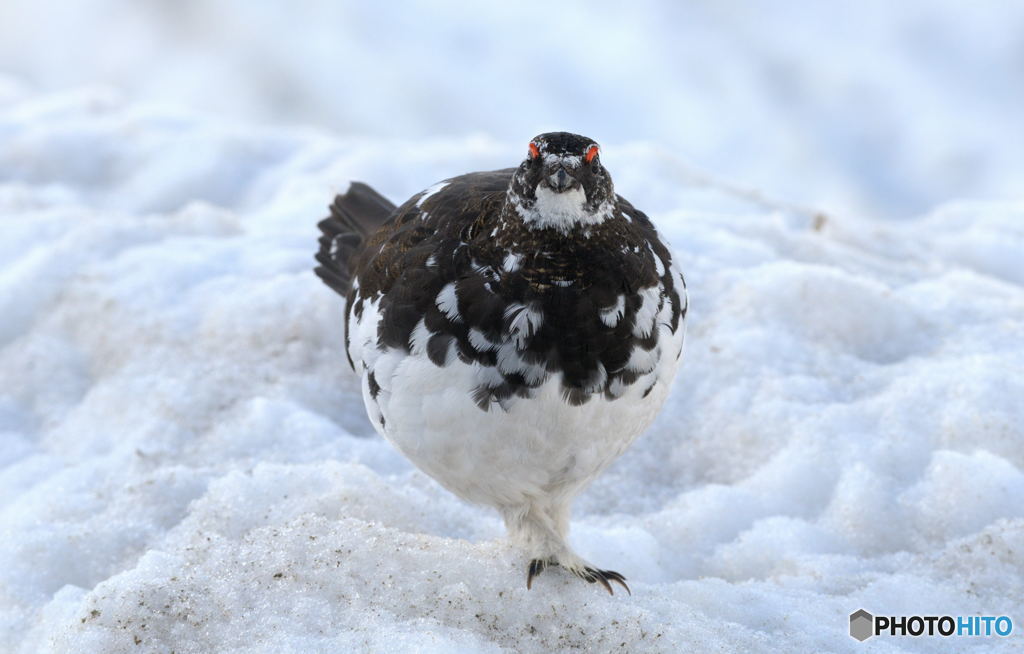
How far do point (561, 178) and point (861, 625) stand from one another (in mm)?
1396

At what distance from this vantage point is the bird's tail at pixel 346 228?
312 centimetres

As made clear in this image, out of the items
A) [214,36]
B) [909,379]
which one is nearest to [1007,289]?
[909,379]

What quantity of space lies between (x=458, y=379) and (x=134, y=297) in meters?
2.49

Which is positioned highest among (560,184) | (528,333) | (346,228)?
(346,228)

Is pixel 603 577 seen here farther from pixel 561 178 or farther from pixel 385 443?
pixel 385 443

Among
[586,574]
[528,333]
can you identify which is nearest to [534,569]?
[586,574]

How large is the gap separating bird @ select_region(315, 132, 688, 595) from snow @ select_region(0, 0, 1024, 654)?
0.36 m

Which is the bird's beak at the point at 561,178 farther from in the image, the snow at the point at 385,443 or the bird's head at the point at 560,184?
the snow at the point at 385,443

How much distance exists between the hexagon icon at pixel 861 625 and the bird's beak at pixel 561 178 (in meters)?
1.34

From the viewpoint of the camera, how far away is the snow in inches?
91.0
